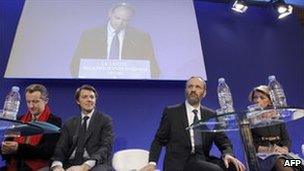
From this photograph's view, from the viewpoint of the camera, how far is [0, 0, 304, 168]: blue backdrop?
4363 millimetres

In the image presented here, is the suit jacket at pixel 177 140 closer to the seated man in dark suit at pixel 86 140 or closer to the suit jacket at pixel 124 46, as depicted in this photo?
the seated man in dark suit at pixel 86 140

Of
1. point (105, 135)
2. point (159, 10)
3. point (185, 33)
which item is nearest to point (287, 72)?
point (185, 33)

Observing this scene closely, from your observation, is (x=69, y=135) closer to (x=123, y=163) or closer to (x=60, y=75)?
(x=123, y=163)

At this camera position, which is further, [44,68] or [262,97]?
[44,68]

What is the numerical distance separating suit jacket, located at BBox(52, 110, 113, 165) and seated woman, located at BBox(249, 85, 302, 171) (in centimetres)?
123

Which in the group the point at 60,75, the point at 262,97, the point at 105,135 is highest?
the point at 60,75

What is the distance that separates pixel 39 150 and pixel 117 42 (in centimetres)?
189

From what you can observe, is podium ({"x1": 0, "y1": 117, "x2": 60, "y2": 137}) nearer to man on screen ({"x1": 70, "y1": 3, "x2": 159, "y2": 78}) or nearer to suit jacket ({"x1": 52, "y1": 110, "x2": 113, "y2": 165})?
Answer: suit jacket ({"x1": 52, "y1": 110, "x2": 113, "y2": 165})

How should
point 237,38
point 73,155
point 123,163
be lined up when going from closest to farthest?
1. point 73,155
2. point 123,163
3. point 237,38

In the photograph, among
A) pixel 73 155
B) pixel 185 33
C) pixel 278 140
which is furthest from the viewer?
pixel 185 33

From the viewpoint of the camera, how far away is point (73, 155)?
295 cm

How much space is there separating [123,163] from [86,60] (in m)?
1.40

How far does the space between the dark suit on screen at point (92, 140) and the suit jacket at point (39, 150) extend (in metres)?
0.10

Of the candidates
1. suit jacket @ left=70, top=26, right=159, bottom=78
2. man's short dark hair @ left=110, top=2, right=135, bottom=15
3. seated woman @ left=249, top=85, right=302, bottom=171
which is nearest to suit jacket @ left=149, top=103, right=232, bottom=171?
seated woman @ left=249, top=85, right=302, bottom=171
